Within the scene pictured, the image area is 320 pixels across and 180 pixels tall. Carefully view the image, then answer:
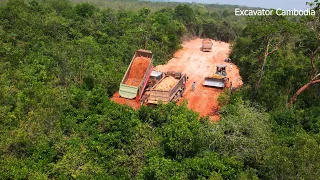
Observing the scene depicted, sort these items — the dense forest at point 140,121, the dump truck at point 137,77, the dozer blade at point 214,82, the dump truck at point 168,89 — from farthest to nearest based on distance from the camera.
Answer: the dozer blade at point 214,82 → the dump truck at point 137,77 → the dump truck at point 168,89 → the dense forest at point 140,121

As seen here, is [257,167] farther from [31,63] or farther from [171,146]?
[31,63]

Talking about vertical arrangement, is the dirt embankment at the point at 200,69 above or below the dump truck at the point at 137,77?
below

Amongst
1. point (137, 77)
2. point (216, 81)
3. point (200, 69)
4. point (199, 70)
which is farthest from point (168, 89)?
point (200, 69)

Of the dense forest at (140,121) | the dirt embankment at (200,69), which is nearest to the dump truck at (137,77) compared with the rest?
the dense forest at (140,121)

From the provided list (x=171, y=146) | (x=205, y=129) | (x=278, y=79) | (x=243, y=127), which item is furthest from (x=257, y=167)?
(x=278, y=79)

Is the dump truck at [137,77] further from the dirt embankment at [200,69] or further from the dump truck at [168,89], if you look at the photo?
the dirt embankment at [200,69]

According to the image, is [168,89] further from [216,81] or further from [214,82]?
[216,81]

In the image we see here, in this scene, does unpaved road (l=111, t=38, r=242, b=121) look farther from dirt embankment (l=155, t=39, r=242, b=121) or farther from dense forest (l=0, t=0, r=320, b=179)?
dense forest (l=0, t=0, r=320, b=179)
